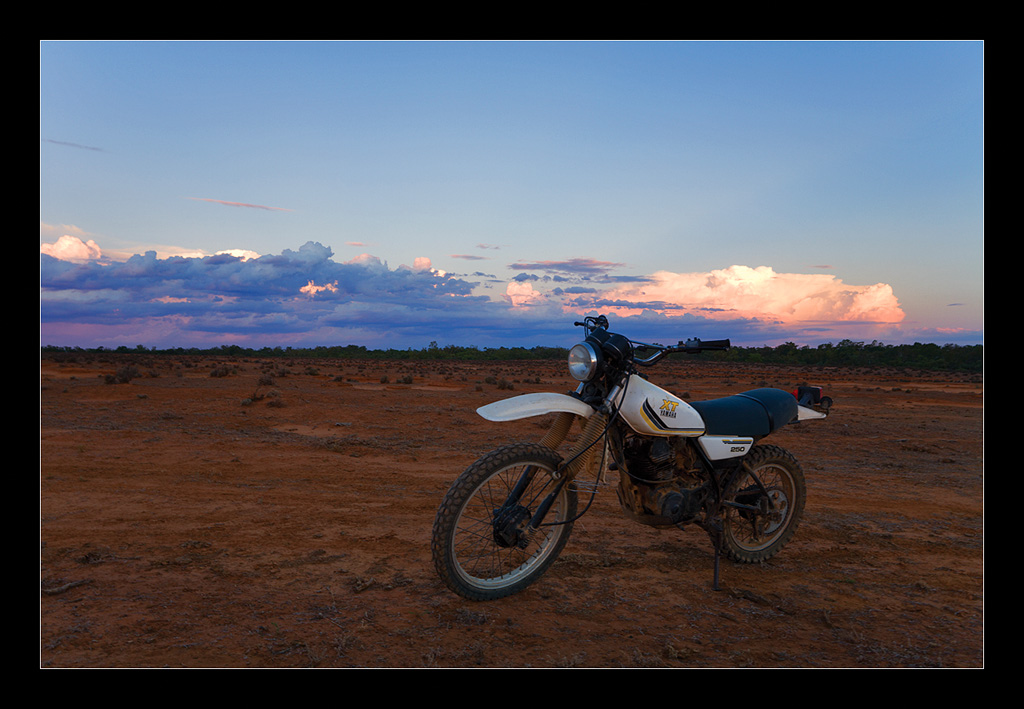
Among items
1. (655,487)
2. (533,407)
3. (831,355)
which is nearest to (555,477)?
(533,407)

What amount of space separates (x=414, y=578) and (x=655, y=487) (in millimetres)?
1906

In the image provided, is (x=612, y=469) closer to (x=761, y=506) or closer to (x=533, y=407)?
(x=533, y=407)

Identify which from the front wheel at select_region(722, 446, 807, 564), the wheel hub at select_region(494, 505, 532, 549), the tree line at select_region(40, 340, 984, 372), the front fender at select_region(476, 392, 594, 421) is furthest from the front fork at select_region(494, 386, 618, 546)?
the tree line at select_region(40, 340, 984, 372)

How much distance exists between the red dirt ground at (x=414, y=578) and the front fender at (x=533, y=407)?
1.31 meters

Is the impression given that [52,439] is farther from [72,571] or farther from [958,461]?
[958,461]

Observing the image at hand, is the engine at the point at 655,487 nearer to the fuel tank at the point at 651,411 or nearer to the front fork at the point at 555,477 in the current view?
the fuel tank at the point at 651,411

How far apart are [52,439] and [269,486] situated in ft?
17.1

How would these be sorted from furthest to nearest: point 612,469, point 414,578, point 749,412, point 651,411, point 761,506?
point 761,506
point 749,412
point 414,578
point 612,469
point 651,411

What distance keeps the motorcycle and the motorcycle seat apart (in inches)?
0.4

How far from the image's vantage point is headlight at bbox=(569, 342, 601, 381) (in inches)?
144

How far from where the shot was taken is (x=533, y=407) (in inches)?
139

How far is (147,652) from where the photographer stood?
10.2 ft

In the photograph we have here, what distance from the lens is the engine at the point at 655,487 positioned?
13.0ft

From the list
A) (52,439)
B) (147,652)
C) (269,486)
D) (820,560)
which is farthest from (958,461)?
(52,439)
